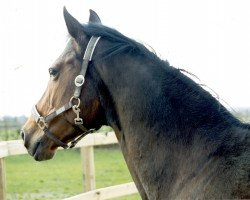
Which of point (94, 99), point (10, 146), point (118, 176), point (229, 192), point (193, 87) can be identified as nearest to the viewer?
point (229, 192)

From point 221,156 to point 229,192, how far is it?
23cm

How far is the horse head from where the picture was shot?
3.21 meters

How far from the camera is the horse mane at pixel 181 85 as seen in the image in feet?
9.48

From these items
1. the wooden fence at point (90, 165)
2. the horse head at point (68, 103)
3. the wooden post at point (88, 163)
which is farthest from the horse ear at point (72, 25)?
the wooden post at point (88, 163)

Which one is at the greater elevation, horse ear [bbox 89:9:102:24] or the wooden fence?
horse ear [bbox 89:9:102:24]

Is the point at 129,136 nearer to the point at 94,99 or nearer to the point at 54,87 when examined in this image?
the point at 94,99

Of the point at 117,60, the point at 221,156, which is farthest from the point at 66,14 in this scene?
→ the point at 221,156

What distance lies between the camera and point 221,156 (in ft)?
8.94

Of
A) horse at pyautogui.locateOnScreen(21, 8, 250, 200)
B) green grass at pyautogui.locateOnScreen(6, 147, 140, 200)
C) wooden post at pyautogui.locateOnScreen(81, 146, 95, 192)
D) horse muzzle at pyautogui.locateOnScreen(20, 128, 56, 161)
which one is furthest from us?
green grass at pyautogui.locateOnScreen(6, 147, 140, 200)

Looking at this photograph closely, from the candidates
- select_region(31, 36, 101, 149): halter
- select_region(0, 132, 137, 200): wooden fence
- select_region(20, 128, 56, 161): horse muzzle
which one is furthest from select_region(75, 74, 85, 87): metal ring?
select_region(0, 132, 137, 200): wooden fence

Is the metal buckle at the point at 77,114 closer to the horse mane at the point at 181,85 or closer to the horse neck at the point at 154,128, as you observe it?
the horse neck at the point at 154,128

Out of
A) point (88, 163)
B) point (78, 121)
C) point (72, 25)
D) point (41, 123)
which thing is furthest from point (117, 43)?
point (88, 163)

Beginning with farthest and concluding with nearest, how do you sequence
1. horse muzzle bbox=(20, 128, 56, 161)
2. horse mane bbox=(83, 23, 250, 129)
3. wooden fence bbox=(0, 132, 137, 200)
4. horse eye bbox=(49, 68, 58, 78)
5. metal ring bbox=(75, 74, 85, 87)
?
wooden fence bbox=(0, 132, 137, 200), horse muzzle bbox=(20, 128, 56, 161), horse eye bbox=(49, 68, 58, 78), metal ring bbox=(75, 74, 85, 87), horse mane bbox=(83, 23, 250, 129)

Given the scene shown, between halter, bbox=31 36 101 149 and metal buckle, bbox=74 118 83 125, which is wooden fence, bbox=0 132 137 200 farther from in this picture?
metal buckle, bbox=74 118 83 125
